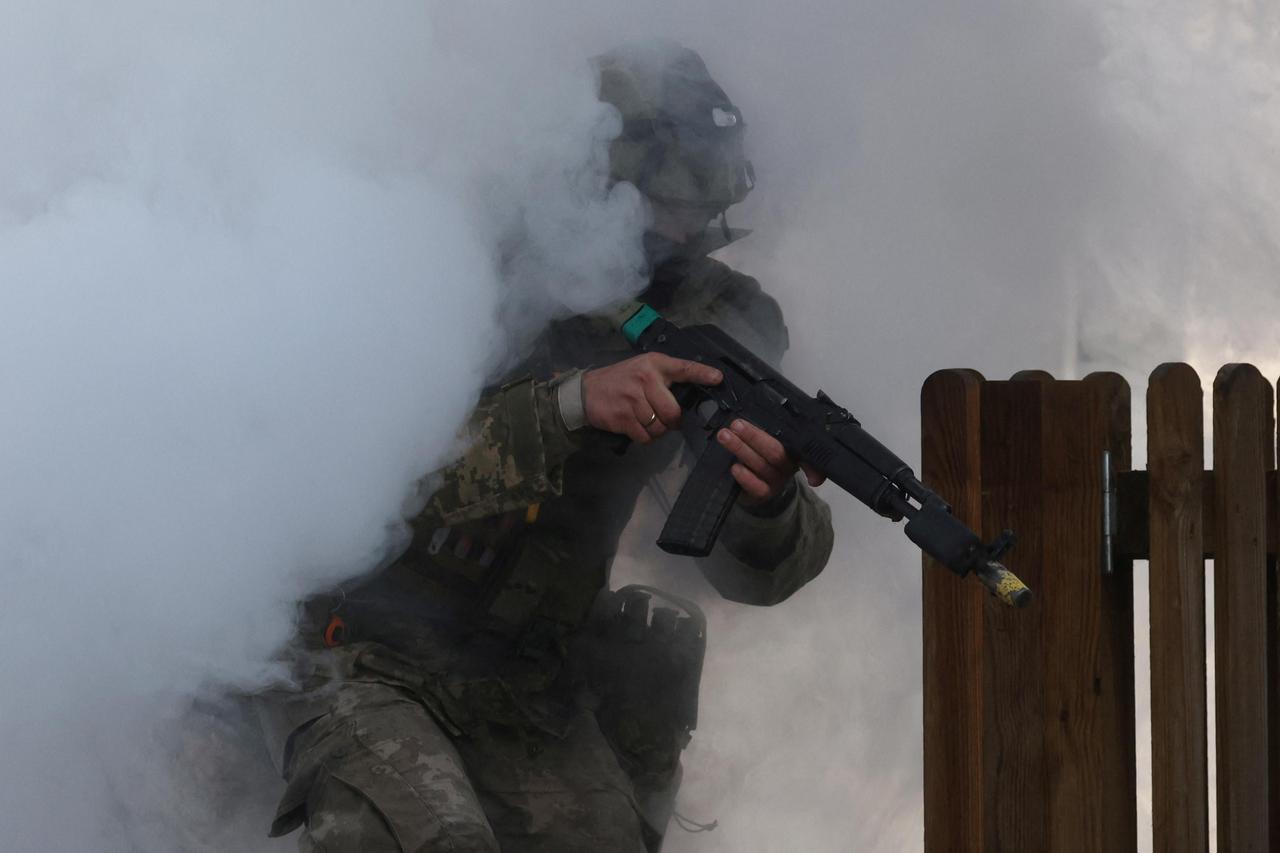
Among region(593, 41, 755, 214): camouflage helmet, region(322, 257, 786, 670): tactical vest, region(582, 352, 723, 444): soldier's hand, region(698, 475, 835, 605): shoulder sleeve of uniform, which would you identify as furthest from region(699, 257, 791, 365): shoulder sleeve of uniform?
region(582, 352, 723, 444): soldier's hand

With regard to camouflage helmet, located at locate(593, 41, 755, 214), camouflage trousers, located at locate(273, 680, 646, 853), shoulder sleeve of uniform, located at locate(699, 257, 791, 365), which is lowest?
camouflage trousers, located at locate(273, 680, 646, 853)

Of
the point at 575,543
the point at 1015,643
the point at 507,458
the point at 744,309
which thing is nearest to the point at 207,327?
the point at 507,458

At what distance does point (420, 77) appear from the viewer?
79.7 inches

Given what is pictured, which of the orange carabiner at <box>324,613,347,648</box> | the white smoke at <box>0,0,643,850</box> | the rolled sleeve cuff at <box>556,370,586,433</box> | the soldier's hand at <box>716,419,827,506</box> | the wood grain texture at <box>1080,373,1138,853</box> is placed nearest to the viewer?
the white smoke at <box>0,0,643,850</box>

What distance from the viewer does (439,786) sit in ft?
6.73

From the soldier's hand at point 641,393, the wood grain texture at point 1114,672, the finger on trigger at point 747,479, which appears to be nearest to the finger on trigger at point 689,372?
the soldier's hand at point 641,393

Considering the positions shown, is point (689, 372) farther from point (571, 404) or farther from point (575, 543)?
point (575, 543)

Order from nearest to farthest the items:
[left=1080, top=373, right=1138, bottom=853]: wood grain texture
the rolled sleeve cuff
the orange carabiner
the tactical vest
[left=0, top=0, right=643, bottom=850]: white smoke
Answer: [left=0, top=0, right=643, bottom=850]: white smoke
[left=1080, top=373, right=1138, bottom=853]: wood grain texture
the rolled sleeve cuff
the orange carabiner
the tactical vest

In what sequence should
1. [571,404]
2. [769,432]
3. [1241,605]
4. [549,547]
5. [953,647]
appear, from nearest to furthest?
1. [953,647]
2. [1241,605]
3. [769,432]
4. [571,404]
5. [549,547]

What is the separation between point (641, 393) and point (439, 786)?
1.96 ft

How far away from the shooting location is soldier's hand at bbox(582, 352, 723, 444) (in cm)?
204

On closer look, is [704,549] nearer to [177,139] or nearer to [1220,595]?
[1220,595]

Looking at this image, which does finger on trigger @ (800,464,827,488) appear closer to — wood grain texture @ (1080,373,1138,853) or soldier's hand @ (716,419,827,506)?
soldier's hand @ (716,419,827,506)

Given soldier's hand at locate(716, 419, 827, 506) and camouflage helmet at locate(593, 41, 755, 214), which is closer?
soldier's hand at locate(716, 419, 827, 506)
